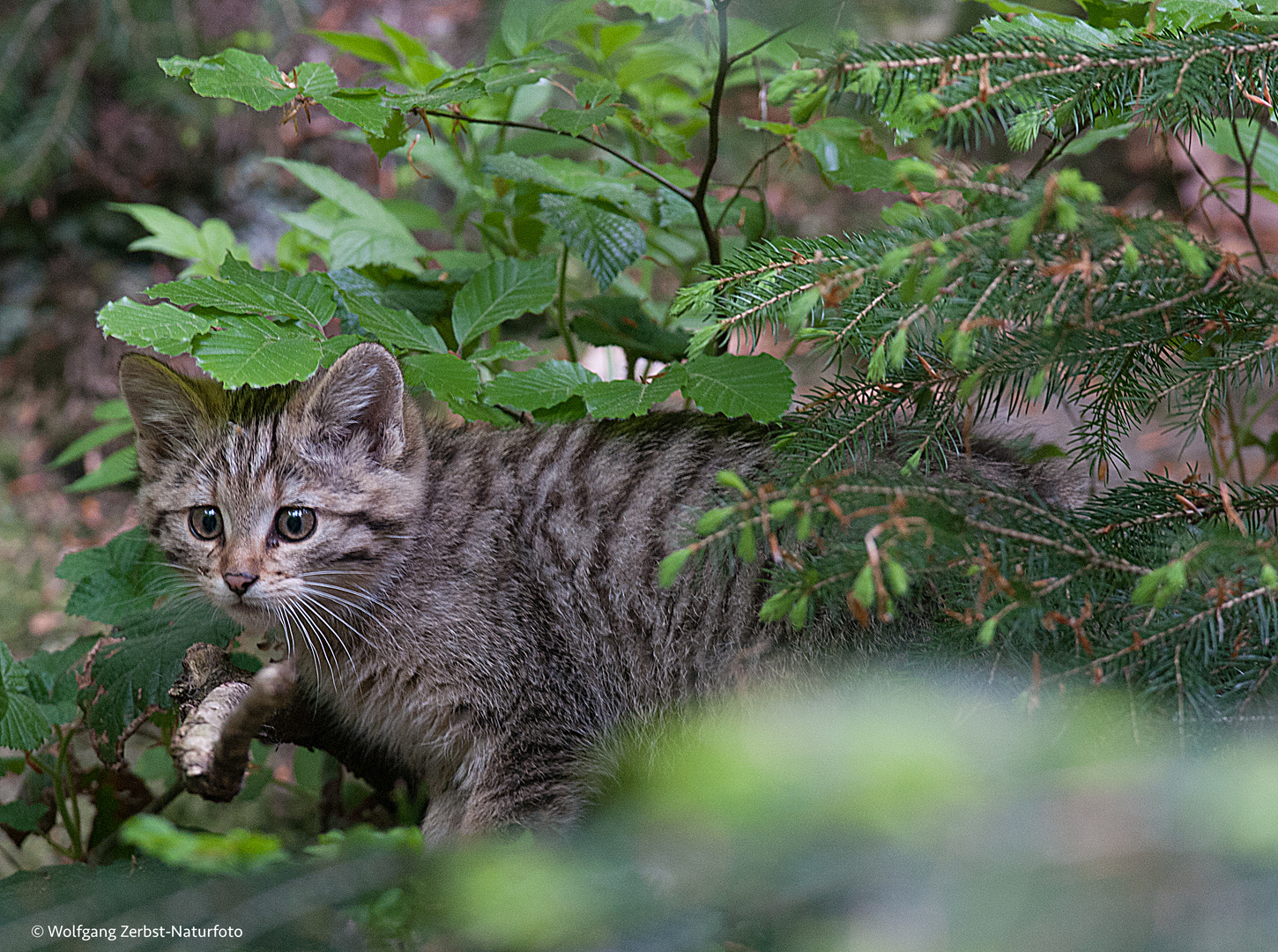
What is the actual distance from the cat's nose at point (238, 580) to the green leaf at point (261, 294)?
0.50 meters

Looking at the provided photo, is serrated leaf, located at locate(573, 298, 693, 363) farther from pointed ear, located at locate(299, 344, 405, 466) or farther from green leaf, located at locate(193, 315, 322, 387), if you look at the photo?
green leaf, located at locate(193, 315, 322, 387)

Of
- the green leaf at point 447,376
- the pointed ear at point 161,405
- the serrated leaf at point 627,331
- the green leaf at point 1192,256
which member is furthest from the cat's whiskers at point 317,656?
the green leaf at point 1192,256

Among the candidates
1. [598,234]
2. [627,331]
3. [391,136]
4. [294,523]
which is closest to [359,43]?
[391,136]

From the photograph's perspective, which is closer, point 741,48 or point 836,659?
point 836,659

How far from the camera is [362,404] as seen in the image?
79.2 inches

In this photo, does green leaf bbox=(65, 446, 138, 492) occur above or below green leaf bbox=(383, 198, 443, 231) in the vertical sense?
below

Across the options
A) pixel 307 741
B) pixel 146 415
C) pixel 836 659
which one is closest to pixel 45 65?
pixel 146 415

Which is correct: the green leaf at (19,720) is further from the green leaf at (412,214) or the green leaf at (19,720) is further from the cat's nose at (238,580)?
the green leaf at (412,214)

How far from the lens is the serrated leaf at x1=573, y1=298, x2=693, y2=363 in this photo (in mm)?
2205

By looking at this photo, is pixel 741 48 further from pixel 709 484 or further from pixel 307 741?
pixel 307 741

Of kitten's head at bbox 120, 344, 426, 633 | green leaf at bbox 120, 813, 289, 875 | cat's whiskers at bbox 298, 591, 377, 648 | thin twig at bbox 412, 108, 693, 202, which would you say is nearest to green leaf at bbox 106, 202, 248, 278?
kitten's head at bbox 120, 344, 426, 633

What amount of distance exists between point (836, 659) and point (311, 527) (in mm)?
1085

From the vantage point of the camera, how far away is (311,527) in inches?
77.9

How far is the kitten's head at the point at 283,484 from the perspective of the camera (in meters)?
1.93
